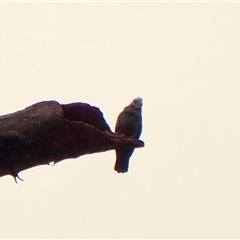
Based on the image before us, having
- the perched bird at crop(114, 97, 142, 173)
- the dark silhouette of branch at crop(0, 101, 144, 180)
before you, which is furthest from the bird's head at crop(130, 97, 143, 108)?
the dark silhouette of branch at crop(0, 101, 144, 180)

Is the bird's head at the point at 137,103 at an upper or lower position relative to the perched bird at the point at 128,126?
upper

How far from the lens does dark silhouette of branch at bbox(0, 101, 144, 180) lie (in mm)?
3225

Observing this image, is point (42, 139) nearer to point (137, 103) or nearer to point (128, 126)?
point (128, 126)

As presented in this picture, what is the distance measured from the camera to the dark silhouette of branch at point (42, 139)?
10.6ft

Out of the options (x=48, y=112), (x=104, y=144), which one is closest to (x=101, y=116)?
(x=104, y=144)

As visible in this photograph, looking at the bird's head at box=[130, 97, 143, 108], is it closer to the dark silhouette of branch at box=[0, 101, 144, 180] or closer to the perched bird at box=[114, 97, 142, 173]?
the perched bird at box=[114, 97, 142, 173]

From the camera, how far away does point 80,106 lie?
410 centimetres

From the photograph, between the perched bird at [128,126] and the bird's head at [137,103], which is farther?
the bird's head at [137,103]

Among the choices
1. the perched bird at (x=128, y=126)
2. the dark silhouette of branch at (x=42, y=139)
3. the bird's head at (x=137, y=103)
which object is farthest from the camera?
the bird's head at (x=137, y=103)

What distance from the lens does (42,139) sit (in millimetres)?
3299

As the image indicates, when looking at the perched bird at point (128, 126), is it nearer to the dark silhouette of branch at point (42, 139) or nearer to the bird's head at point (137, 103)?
the bird's head at point (137, 103)

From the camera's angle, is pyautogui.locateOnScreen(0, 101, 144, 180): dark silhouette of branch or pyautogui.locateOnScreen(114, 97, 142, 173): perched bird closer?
pyautogui.locateOnScreen(0, 101, 144, 180): dark silhouette of branch

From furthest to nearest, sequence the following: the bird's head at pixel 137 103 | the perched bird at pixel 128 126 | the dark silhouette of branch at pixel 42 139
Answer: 1. the bird's head at pixel 137 103
2. the perched bird at pixel 128 126
3. the dark silhouette of branch at pixel 42 139

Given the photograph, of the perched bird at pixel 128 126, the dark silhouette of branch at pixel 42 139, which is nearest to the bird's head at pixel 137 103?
the perched bird at pixel 128 126
